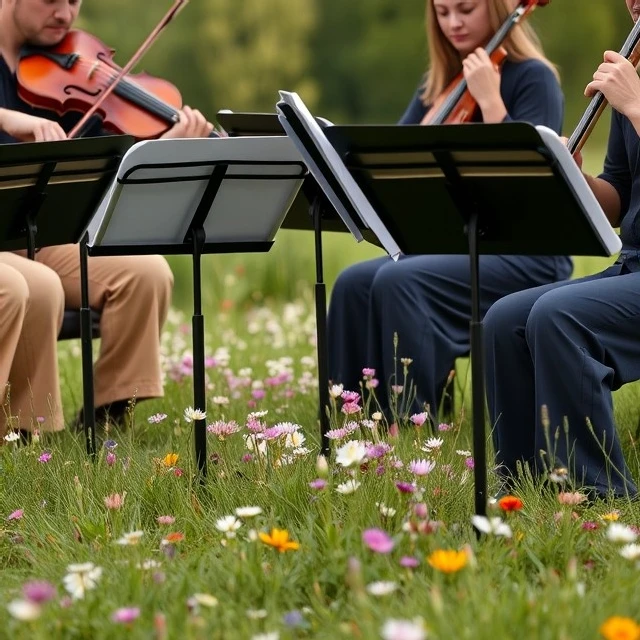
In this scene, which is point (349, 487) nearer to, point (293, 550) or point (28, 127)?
point (293, 550)

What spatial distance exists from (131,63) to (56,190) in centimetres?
92

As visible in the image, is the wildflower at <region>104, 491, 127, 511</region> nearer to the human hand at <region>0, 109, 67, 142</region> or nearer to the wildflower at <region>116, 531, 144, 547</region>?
the wildflower at <region>116, 531, 144, 547</region>

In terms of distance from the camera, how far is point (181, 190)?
2633 millimetres

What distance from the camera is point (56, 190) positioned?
277cm

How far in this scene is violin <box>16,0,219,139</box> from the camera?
365 cm

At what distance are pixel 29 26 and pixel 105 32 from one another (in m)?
17.8

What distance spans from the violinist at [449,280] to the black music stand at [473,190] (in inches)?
45.9

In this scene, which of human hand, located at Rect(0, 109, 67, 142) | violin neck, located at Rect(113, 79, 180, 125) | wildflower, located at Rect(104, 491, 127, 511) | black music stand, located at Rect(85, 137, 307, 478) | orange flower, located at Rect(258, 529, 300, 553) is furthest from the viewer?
violin neck, located at Rect(113, 79, 180, 125)

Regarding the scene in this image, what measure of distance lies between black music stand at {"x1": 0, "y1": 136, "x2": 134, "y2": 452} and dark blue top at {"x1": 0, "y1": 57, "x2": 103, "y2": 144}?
887mm

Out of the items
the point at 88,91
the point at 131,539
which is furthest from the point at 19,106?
the point at 131,539

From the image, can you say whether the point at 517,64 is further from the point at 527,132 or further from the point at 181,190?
the point at 527,132

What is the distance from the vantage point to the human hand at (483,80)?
348cm

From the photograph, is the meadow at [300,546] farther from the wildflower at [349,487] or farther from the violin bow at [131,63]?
the violin bow at [131,63]

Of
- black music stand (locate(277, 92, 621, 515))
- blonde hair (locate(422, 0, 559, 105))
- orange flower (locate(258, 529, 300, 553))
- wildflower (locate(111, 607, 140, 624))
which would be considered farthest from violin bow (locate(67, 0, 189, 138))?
wildflower (locate(111, 607, 140, 624))
